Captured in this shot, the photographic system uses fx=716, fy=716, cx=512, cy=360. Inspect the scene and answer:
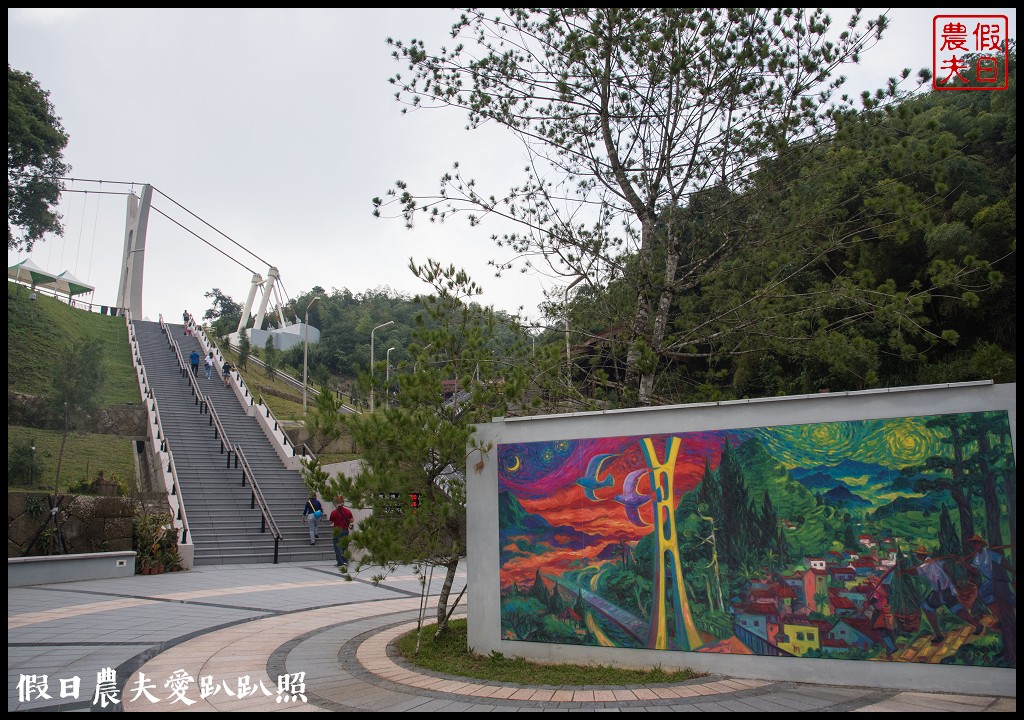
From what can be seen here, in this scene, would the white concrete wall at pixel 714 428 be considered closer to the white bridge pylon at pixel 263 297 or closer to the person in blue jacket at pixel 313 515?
the person in blue jacket at pixel 313 515

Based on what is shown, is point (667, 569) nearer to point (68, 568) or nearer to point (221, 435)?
point (68, 568)

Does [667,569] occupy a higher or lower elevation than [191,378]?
lower

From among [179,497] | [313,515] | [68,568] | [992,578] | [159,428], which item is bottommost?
[68,568]

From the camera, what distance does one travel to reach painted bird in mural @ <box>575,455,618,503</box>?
22.7 feet

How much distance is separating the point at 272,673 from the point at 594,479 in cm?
358

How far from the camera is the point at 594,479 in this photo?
23.0 feet

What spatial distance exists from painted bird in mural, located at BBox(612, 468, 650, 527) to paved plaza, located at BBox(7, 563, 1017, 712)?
146cm

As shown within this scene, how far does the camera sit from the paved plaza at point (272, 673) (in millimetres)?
5539

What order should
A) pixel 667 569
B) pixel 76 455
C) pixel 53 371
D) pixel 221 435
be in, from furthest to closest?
pixel 53 371 < pixel 221 435 < pixel 76 455 < pixel 667 569

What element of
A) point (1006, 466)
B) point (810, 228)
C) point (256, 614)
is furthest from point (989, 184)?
point (256, 614)

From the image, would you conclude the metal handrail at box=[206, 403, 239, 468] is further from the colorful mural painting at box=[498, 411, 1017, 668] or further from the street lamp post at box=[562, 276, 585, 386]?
the colorful mural painting at box=[498, 411, 1017, 668]

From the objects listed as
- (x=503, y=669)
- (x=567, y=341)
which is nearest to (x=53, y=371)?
(x=567, y=341)

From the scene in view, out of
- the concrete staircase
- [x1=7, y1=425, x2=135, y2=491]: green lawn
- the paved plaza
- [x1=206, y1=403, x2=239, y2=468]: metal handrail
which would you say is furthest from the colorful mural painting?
[x1=206, y1=403, x2=239, y2=468]: metal handrail

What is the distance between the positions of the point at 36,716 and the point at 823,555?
20.5 feet
